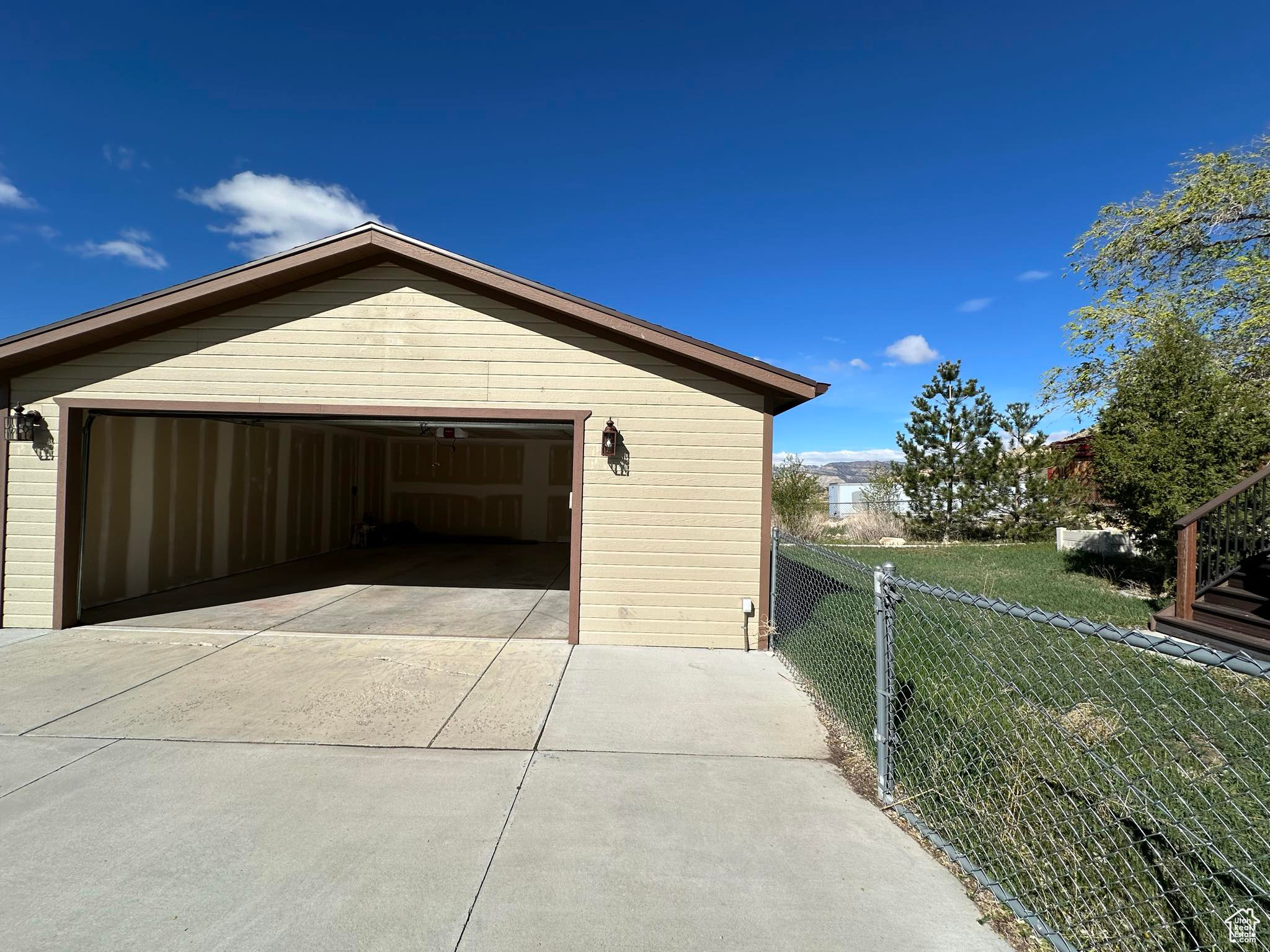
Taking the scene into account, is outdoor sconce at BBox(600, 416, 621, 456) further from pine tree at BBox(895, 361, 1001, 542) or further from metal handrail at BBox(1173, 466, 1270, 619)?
pine tree at BBox(895, 361, 1001, 542)

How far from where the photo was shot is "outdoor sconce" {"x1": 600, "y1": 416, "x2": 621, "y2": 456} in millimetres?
6156

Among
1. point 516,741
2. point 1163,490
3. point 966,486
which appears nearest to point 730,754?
point 516,741

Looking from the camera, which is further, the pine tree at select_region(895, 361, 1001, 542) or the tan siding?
the pine tree at select_region(895, 361, 1001, 542)

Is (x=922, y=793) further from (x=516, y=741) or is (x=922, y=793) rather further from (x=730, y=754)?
(x=516, y=741)

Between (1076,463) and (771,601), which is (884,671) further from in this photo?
(1076,463)

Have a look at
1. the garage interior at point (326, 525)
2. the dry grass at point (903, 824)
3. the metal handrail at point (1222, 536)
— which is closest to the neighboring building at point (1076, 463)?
the metal handrail at point (1222, 536)

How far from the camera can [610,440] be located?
617 cm

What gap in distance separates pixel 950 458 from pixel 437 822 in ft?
57.5

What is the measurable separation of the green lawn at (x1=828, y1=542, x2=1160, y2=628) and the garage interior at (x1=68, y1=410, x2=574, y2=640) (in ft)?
18.5

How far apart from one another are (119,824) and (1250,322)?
63.8 feet

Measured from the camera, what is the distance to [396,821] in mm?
2938

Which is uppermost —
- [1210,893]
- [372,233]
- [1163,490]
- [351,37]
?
[351,37]

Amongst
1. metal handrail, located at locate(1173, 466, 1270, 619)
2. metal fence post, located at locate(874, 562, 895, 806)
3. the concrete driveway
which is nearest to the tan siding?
the concrete driveway

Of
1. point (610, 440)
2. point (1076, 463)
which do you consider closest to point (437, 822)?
point (610, 440)
